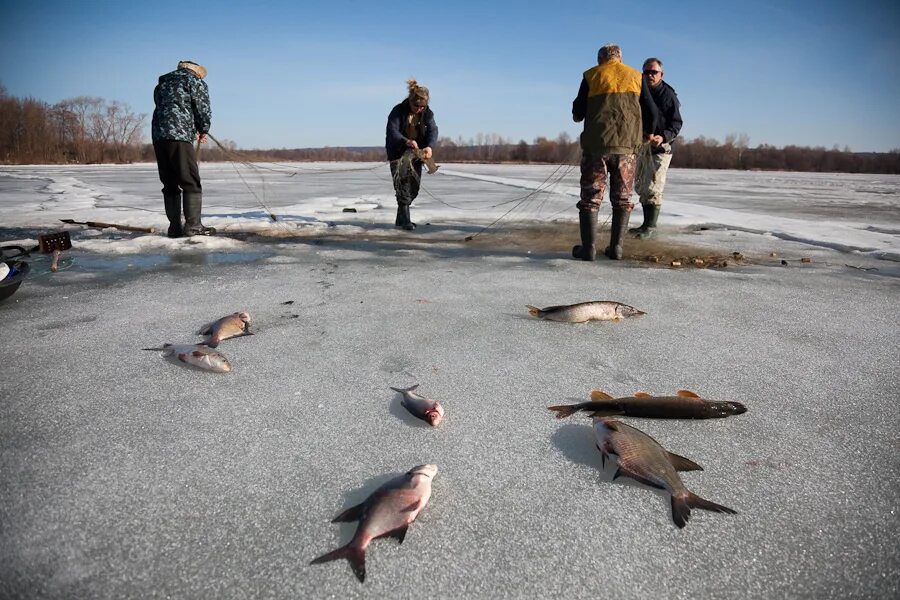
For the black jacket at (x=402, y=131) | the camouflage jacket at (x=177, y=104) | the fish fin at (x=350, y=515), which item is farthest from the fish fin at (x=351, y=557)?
the black jacket at (x=402, y=131)

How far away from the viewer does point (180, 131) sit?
18.0 feet

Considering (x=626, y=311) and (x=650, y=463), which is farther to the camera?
(x=626, y=311)

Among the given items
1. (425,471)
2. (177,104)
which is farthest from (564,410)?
(177,104)

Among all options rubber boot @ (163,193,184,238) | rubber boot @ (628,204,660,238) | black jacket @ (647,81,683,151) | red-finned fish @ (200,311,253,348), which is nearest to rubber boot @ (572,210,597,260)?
rubber boot @ (628,204,660,238)

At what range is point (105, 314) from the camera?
9.97ft

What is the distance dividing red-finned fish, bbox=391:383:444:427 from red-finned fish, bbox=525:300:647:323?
1.28 metres

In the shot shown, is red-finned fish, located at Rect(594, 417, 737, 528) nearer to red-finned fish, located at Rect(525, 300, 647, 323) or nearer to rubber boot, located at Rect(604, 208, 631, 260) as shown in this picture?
red-finned fish, located at Rect(525, 300, 647, 323)

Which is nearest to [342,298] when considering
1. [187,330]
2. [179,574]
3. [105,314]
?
[187,330]

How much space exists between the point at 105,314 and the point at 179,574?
2.46 m

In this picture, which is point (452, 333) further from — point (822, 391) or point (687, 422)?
point (822, 391)

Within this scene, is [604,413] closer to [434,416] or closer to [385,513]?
[434,416]

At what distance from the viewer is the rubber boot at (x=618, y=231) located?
464cm

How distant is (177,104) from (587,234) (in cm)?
478

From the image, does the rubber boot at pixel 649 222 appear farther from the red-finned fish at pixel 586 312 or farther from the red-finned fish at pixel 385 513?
the red-finned fish at pixel 385 513
